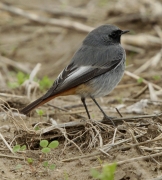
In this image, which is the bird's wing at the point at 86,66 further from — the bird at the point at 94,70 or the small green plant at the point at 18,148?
the small green plant at the point at 18,148

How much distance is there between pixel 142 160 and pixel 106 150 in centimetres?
38

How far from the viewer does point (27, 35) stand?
37.1ft

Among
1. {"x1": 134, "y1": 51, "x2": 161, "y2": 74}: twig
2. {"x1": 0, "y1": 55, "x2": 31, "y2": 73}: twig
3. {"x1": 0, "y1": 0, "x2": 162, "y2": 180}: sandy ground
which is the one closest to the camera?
{"x1": 0, "y1": 0, "x2": 162, "y2": 180}: sandy ground

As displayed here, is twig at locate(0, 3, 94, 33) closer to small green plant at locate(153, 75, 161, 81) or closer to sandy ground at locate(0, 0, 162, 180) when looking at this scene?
sandy ground at locate(0, 0, 162, 180)

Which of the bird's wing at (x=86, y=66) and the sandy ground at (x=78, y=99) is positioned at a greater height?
the bird's wing at (x=86, y=66)

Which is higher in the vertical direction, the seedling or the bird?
the bird

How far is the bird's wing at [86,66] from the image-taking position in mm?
5738

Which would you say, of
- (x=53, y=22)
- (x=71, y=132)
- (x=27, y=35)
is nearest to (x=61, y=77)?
(x=71, y=132)

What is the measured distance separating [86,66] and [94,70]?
0.12 meters

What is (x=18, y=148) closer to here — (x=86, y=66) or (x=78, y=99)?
(x=86, y=66)

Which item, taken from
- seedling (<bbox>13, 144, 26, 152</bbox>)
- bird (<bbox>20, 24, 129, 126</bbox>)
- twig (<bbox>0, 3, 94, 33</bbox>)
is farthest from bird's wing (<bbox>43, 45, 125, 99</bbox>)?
twig (<bbox>0, 3, 94, 33</bbox>)

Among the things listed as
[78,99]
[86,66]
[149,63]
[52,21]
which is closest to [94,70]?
[86,66]

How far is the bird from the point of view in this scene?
5723mm

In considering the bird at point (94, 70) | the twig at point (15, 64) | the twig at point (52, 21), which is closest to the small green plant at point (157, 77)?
the bird at point (94, 70)
